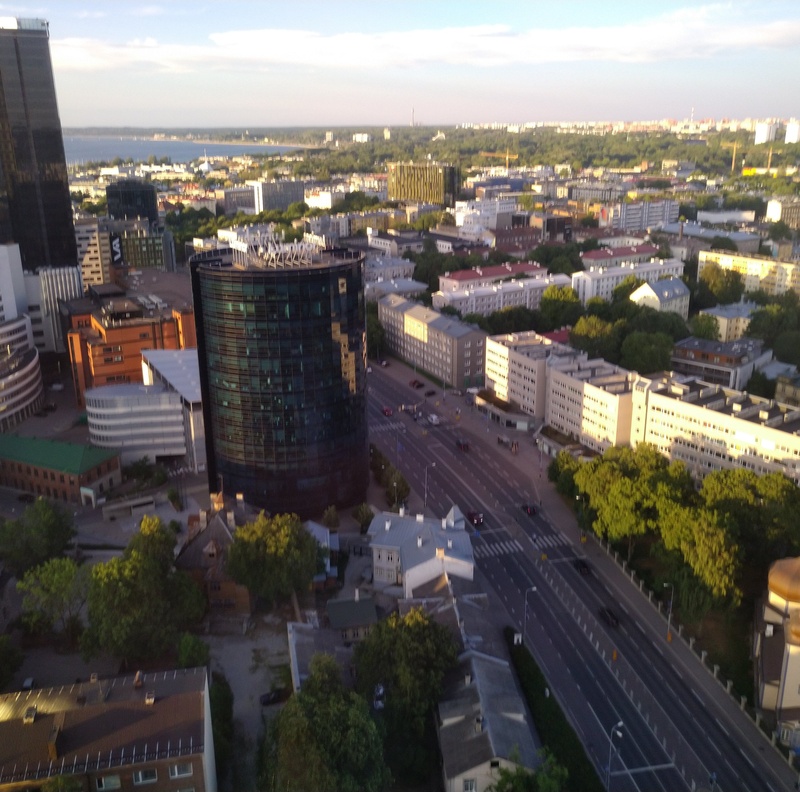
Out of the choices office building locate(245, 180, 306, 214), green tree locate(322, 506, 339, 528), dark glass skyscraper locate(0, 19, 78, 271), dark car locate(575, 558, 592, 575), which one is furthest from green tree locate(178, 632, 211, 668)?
office building locate(245, 180, 306, 214)

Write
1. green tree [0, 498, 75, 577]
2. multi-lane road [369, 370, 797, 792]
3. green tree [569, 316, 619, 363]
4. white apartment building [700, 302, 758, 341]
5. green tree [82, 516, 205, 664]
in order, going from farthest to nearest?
1. white apartment building [700, 302, 758, 341]
2. green tree [569, 316, 619, 363]
3. green tree [0, 498, 75, 577]
4. green tree [82, 516, 205, 664]
5. multi-lane road [369, 370, 797, 792]

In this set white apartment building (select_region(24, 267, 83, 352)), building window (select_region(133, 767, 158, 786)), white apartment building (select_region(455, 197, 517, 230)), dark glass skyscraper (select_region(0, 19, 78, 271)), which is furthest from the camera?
white apartment building (select_region(455, 197, 517, 230))

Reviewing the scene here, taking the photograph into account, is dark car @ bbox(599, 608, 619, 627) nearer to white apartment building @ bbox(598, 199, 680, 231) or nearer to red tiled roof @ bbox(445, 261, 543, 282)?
red tiled roof @ bbox(445, 261, 543, 282)

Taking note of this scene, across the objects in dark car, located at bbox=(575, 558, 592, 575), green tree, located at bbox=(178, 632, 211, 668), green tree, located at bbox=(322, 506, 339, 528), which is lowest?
dark car, located at bbox=(575, 558, 592, 575)

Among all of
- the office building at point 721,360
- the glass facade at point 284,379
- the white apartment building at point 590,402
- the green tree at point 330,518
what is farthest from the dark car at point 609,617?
the office building at point 721,360

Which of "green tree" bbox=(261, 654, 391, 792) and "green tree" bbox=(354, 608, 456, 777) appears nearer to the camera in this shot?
"green tree" bbox=(261, 654, 391, 792)

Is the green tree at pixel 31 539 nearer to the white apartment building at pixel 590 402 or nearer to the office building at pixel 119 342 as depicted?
the office building at pixel 119 342

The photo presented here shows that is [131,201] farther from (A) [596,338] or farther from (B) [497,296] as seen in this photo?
(A) [596,338]

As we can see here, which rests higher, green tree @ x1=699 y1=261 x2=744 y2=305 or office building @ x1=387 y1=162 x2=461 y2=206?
office building @ x1=387 y1=162 x2=461 y2=206
